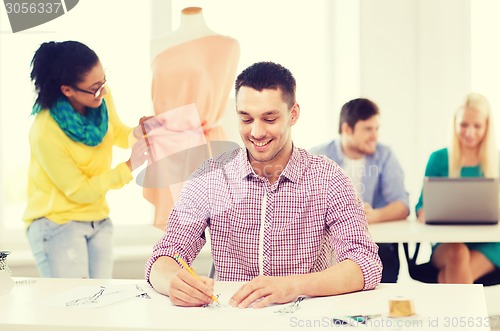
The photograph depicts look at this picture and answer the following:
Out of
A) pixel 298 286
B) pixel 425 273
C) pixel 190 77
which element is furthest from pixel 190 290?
pixel 425 273

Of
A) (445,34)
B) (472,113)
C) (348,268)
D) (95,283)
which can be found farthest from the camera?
(445,34)

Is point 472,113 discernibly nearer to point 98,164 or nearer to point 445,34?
point 445,34

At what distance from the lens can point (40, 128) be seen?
324 cm

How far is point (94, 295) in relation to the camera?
6.59ft

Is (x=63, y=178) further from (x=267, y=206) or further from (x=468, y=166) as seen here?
(x=468, y=166)

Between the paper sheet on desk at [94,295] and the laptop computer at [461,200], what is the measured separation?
6.00 feet

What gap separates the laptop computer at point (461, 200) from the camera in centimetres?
347

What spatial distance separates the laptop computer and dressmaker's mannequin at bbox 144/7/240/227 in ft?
3.51

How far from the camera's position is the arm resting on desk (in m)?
1.84

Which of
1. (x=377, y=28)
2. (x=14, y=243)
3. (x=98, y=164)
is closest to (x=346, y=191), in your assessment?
(x=98, y=164)

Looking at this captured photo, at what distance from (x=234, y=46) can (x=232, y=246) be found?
176 centimetres

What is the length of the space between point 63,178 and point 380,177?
1.60 m

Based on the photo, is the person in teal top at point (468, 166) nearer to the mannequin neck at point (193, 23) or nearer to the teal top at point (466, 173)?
the teal top at point (466, 173)

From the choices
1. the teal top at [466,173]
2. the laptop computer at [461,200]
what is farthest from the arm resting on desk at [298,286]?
the teal top at [466,173]
